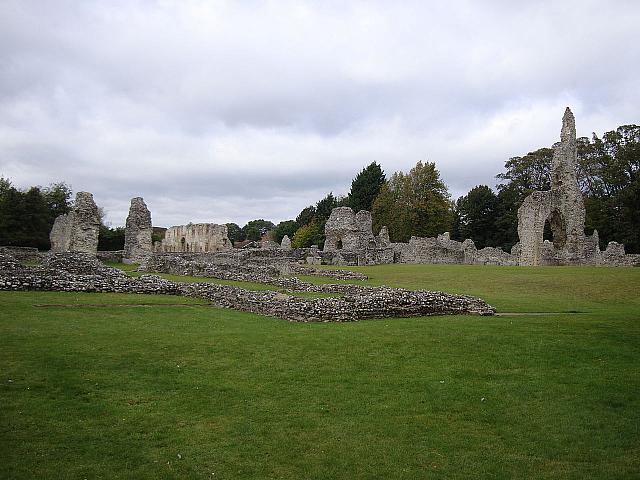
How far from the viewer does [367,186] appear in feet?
282

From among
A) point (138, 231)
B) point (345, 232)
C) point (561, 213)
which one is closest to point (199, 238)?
point (345, 232)

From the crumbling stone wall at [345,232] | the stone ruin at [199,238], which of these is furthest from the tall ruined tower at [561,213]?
the stone ruin at [199,238]

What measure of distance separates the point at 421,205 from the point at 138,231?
137 feet

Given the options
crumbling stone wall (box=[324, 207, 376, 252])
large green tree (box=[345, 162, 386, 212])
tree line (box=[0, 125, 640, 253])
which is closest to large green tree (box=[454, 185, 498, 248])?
tree line (box=[0, 125, 640, 253])

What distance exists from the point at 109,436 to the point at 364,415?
3.79 m

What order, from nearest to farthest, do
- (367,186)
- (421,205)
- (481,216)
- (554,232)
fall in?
(554,232) → (421,205) → (481,216) → (367,186)

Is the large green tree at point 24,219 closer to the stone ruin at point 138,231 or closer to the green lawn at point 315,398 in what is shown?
the stone ruin at point 138,231

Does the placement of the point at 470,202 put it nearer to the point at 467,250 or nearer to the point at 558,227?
the point at 467,250

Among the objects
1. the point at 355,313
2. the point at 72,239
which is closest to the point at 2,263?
the point at 72,239

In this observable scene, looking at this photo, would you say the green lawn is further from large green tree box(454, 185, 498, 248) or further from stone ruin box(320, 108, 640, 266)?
large green tree box(454, 185, 498, 248)

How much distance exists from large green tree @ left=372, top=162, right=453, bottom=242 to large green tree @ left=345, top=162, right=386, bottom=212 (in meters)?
12.8

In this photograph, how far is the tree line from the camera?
56906 millimetres

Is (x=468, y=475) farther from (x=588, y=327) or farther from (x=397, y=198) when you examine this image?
(x=397, y=198)

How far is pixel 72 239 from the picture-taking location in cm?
3247
